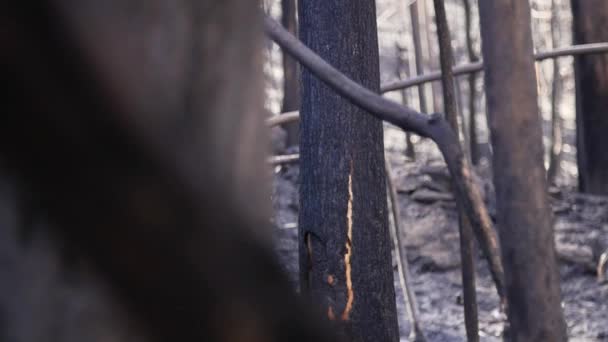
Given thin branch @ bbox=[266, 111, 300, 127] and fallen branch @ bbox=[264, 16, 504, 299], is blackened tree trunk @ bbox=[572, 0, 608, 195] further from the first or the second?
fallen branch @ bbox=[264, 16, 504, 299]

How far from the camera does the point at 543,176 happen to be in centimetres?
196

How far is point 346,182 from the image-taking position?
15.7ft

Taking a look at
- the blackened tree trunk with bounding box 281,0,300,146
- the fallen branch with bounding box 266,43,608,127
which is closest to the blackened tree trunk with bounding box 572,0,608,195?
the blackened tree trunk with bounding box 281,0,300,146

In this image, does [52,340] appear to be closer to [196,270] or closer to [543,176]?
[196,270]

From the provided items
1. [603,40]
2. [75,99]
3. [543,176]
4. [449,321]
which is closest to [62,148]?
[75,99]

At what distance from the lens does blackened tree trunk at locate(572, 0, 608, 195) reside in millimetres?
11352

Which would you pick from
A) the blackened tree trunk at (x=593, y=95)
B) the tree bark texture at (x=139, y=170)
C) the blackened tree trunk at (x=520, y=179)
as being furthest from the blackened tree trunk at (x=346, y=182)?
the blackened tree trunk at (x=593, y=95)

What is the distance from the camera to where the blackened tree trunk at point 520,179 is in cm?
190

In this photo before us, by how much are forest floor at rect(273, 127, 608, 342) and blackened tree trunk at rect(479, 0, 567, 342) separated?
18.8 feet

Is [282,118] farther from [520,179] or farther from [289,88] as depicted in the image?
[289,88]

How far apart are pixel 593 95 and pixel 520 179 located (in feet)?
33.5

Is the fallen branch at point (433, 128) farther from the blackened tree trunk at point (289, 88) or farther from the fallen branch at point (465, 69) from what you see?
the blackened tree trunk at point (289, 88)

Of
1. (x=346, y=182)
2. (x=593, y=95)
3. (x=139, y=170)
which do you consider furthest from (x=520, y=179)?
(x=593, y=95)

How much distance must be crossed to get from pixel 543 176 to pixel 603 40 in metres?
9.95
